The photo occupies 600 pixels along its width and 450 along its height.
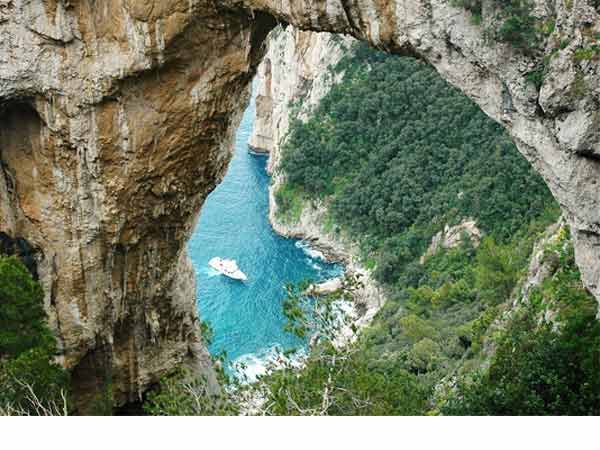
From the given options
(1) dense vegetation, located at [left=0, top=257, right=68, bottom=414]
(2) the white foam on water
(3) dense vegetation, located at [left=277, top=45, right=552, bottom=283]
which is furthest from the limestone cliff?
(1) dense vegetation, located at [left=0, top=257, right=68, bottom=414]

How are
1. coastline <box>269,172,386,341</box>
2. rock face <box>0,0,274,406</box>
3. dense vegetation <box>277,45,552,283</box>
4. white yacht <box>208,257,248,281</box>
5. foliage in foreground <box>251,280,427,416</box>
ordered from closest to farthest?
foliage in foreground <box>251,280,427,416</box>, rock face <box>0,0,274,406</box>, dense vegetation <box>277,45,552,283</box>, coastline <box>269,172,386,341</box>, white yacht <box>208,257,248,281</box>

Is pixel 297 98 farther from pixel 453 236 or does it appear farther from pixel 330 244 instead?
pixel 453 236

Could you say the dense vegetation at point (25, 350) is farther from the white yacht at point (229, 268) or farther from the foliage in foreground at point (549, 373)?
the white yacht at point (229, 268)

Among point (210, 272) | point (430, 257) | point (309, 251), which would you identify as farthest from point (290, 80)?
point (430, 257)

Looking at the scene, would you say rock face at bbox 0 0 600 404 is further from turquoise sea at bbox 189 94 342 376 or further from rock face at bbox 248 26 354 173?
rock face at bbox 248 26 354 173

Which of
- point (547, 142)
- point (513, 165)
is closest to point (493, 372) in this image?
point (547, 142)

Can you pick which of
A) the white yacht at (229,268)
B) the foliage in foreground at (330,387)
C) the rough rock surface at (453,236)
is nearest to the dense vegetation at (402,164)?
the rough rock surface at (453,236)
